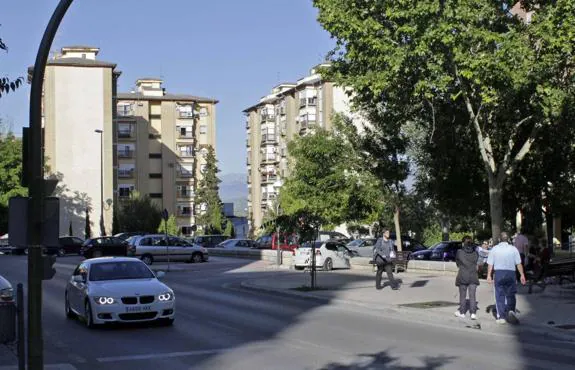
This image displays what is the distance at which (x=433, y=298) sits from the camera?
21.7 meters

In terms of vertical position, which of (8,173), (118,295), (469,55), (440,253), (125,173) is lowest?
(440,253)

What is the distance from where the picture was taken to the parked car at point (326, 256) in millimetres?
36188

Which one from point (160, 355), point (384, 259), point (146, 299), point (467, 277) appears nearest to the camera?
point (160, 355)

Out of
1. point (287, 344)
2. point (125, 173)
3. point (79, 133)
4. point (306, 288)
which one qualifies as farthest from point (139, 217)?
point (287, 344)

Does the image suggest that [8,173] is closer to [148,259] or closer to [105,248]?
[105,248]

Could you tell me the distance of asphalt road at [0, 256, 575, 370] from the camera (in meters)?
12.0

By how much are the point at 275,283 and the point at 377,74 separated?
25.1ft

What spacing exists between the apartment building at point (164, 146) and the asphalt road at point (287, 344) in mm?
85063

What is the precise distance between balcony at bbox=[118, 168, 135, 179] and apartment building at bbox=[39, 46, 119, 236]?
13081 millimetres

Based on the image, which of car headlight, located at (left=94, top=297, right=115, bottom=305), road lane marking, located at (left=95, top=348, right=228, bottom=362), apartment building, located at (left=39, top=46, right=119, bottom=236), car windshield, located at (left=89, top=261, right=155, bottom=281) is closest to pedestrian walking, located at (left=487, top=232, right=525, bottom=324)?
road lane marking, located at (left=95, top=348, right=228, bottom=362)

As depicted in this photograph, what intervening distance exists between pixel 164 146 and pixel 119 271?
9147 centimetres

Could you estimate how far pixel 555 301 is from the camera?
66.2 feet

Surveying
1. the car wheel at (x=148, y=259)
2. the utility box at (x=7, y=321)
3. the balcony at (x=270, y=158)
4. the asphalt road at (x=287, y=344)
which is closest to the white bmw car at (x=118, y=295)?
the asphalt road at (x=287, y=344)

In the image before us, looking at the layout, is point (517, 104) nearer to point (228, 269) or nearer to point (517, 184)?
point (517, 184)
